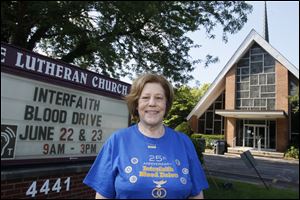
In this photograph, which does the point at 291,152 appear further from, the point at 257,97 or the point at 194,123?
the point at 194,123

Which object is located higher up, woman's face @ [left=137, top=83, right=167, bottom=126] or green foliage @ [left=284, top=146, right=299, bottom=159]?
woman's face @ [left=137, top=83, right=167, bottom=126]

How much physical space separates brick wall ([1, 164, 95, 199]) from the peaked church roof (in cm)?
2100

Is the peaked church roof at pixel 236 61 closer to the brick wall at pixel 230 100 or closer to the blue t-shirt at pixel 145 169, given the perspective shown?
the brick wall at pixel 230 100

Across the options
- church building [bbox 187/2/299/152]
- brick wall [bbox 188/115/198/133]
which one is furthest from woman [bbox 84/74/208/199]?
brick wall [bbox 188/115/198/133]

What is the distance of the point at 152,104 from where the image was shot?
2258 millimetres

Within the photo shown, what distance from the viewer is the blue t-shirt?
2.04 metres

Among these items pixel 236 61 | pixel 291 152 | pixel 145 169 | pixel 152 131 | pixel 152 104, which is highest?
pixel 236 61

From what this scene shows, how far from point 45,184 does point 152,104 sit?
3553 mm

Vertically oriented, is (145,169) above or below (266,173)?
above

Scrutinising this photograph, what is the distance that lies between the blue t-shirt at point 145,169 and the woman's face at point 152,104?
0.37 feet

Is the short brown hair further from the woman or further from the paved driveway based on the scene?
the paved driveway

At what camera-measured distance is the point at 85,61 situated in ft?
47.0

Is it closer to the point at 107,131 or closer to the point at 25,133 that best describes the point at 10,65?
the point at 25,133

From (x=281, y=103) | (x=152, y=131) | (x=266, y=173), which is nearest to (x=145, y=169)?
(x=152, y=131)
